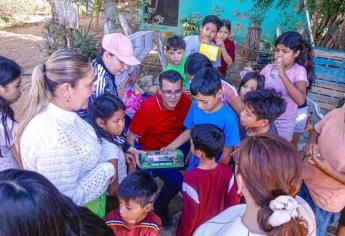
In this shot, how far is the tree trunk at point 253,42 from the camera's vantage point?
25.0 ft

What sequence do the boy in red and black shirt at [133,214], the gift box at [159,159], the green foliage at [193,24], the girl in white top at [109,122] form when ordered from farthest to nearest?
the green foliage at [193,24] < the gift box at [159,159] < the girl in white top at [109,122] < the boy in red and black shirt at [133,214]

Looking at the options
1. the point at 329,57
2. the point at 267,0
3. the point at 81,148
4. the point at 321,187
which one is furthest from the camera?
the point at 267,0

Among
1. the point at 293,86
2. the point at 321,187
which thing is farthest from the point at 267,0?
the point at 321,187

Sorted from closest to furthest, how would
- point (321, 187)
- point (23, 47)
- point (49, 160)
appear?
point (49, 160) < point (321, 187) < point (23, 47)

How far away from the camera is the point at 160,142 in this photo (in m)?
3.00

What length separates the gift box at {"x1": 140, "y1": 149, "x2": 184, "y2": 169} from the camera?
8.58ft

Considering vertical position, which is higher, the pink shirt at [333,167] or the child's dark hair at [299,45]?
the child's dark hair at [299,45]

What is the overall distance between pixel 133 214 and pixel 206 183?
0.57 m

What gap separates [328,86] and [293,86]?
2.16m

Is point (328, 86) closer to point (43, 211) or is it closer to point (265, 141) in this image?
point (265, 141)

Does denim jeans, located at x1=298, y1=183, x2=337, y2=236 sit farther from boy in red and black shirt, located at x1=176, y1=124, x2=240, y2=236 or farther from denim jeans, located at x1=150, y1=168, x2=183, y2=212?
denim jeans, located at x1=150, y1=168, x2=183, y2=212

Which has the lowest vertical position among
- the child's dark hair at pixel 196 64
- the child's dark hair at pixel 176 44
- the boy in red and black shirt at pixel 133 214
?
the boy in red and black shirt at pixel 133 214

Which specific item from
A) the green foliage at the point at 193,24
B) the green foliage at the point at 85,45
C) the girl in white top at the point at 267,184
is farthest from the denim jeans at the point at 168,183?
the green foliage at the point at 193,24

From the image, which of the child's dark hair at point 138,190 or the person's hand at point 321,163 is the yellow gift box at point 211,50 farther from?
the child's dark hair at point 138,190
